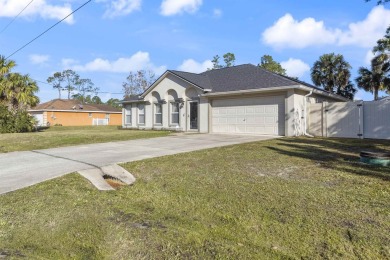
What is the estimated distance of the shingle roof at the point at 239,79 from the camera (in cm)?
1703

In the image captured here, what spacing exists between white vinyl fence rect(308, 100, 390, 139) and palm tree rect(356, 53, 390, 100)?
14.4 meters

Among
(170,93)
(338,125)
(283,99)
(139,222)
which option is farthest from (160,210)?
(170,93)

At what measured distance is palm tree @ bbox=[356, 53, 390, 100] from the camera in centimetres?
2722

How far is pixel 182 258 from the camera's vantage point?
3447mm

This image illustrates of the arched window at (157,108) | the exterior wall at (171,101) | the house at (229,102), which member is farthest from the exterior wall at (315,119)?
the arched window at (157,108)

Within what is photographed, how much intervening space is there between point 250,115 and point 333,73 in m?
18.7

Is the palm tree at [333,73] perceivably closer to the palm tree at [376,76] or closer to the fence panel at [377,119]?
the palm tree at [376,76]

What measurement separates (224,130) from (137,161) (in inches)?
419

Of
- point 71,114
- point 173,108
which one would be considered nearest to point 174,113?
point 173,108

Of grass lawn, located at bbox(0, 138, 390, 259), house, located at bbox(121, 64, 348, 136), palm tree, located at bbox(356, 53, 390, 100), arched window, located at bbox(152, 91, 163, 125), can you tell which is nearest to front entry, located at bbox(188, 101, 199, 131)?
house, located at bbox(121, 64, 348, 136)

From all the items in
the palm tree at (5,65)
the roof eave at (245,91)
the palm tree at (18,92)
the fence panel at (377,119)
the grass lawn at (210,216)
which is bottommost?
the grass lawn at (210,216)

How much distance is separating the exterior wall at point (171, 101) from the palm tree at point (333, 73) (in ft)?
59.0

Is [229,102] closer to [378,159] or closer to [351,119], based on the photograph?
[351,119]

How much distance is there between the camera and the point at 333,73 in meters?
31.9
